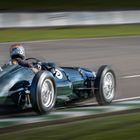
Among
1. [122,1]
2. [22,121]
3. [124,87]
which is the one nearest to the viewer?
[22,121]

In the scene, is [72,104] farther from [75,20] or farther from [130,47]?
[75,20]

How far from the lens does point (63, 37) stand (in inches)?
Result: 993

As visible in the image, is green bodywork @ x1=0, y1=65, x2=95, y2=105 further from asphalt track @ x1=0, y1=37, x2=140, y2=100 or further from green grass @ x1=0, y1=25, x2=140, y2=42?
green grass @ x1=0, y1=25, x2=140, y2=42

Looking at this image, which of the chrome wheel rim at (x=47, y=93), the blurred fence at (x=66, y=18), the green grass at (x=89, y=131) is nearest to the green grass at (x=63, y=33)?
the blurred fence at (x=66, y=18)

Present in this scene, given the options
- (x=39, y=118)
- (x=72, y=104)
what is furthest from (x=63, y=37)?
(x=39, y=118)

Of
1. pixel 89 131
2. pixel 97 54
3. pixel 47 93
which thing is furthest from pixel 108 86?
pixel 97 54

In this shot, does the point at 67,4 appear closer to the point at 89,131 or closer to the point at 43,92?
the point at 43,92

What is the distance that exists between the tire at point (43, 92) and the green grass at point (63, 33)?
1433 centimetres

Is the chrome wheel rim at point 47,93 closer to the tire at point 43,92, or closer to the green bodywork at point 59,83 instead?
the tire at point 43,92

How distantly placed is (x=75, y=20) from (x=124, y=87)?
49.6 ft

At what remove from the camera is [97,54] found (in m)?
20.4

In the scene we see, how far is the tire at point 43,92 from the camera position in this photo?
29.6ft

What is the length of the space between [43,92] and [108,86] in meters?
1.96

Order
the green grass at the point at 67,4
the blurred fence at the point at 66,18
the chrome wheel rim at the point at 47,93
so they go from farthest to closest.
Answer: the green grass at the point at 67,4, the blurred fence at the point at 66,18, the chrome wheel rim at the point at 47,93
